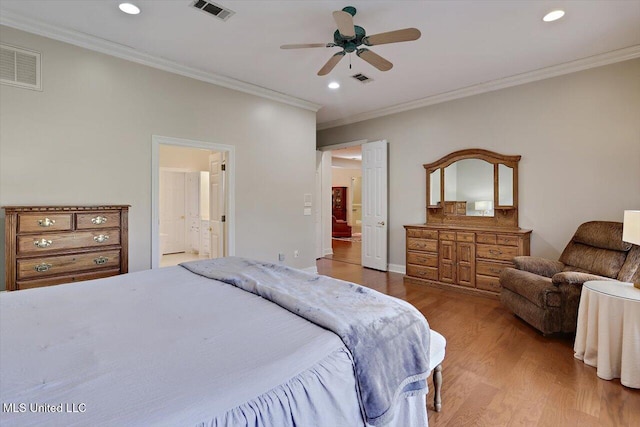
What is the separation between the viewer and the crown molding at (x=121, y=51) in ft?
9.53

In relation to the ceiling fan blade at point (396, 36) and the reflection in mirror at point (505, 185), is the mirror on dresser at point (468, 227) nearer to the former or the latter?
the reflection in mirror at point (505, 185)

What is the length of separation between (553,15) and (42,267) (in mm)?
5089

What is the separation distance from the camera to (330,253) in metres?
7.65

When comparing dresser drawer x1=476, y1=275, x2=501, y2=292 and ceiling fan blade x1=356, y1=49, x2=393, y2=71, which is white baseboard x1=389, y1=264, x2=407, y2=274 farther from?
ceiling fan blade x1=356, y1=49, x2=393, y2=71

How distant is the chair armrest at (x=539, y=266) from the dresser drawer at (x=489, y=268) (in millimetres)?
492

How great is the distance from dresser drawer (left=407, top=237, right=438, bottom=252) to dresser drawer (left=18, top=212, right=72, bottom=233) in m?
4.33

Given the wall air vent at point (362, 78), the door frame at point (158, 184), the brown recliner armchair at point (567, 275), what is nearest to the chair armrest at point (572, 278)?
the brown recliner armchair at point (567, 275)

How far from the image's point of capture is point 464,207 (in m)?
4.89

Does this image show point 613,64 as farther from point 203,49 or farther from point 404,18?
point 203,49

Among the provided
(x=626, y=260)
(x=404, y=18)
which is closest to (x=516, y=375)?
(x=626, y=260)

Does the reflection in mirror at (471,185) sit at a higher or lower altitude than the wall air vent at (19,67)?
Result: lower

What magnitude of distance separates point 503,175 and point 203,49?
4.29 metres

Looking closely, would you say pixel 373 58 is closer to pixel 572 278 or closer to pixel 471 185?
pixel 572 278

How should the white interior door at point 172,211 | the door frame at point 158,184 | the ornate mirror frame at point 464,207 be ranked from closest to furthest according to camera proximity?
the door frame at point 158,184 < the ornate mirror frame at point 464,207 < the white interior door at point 172,211
